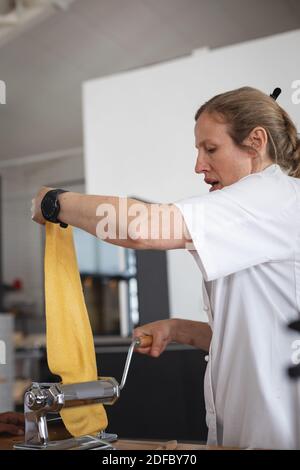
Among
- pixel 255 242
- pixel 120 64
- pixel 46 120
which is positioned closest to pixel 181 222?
pixel 255 242

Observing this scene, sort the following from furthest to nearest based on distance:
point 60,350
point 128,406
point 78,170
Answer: point 78,170
point 128,406
point 60,350

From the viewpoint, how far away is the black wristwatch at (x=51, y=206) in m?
1.08

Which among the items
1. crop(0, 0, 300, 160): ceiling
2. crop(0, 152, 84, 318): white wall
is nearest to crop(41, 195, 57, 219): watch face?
crop(0, 0, 300, 160): ceiling

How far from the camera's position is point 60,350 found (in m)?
1.14

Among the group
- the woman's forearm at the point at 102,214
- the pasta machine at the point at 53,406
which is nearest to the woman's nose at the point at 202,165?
the woman's forearm at the point at 102,214

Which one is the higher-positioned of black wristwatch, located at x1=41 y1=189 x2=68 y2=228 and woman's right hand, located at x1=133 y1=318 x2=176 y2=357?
black wristwatch, located at x1=41 y1=189 x2=68 y2=228

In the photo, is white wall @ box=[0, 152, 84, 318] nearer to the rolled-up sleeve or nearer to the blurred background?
the blurred background

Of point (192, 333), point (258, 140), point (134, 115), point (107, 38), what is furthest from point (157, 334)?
point (107, 38)

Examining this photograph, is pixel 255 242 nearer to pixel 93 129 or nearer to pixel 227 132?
pixel 227 132

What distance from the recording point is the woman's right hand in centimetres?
124

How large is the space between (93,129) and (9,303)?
171 inches

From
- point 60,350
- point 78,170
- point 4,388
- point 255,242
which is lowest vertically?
point 4,388

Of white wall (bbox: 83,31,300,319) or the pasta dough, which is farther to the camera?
white wall (bbox: 83,31,300,319)

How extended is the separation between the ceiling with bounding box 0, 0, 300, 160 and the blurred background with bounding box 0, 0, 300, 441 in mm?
10
